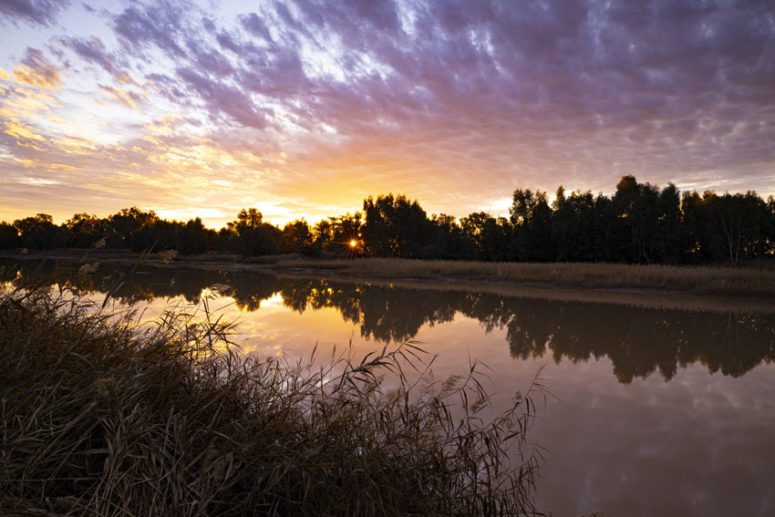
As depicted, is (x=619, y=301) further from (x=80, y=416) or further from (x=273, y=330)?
(x=80, y=416)

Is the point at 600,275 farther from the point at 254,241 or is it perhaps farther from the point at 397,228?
the point at 254,241

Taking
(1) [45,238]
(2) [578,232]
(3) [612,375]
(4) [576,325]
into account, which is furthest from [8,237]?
(3) [612,375]

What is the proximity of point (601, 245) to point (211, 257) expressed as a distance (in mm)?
48582

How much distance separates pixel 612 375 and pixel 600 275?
772 inches

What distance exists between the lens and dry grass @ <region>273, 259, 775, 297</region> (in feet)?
69.5

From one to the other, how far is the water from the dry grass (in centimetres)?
717

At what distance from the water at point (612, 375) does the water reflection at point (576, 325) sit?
0.06 metres

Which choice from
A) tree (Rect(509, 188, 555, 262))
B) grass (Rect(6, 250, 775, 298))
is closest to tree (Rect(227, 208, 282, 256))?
grass (Rect(6, 250, 775, 298))

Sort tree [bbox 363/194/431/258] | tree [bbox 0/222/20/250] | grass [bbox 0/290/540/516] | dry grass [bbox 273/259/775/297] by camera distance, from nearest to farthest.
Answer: grass [bbox 0/290/540/516], dry grass [bbox 273/259/775/297], tree [bbox 363/194/431/258], tree [bbox 0/222/20/250]

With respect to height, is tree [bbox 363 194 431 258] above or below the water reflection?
above

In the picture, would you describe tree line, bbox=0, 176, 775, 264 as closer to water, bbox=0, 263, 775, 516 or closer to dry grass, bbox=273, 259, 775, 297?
dry grass, bbox=273, 259, 775, 297

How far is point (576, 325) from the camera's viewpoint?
12695 mm

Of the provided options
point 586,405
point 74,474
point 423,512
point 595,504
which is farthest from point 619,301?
point 74,474

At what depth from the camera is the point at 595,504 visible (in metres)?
3.49
